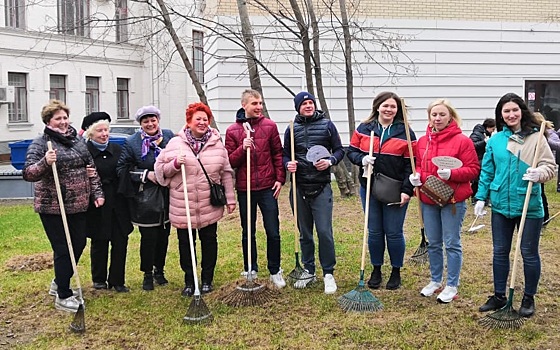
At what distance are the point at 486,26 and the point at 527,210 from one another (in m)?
11.3

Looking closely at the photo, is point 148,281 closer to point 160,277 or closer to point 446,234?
point 160,277

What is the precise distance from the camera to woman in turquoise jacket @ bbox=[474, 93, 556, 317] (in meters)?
4.24

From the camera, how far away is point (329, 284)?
521cm

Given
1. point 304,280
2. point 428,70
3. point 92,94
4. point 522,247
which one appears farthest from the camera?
point 92,94

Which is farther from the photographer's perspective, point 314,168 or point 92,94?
point 92,94

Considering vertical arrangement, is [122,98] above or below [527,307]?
above

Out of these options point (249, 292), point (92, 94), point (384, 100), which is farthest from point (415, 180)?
point (92, 94)

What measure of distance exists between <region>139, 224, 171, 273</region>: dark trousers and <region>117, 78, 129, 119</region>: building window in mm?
23975

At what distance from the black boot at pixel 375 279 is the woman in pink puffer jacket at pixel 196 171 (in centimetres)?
142

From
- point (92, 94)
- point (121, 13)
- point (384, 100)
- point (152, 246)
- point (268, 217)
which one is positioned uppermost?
point (121, 13)

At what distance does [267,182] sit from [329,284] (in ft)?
3.47

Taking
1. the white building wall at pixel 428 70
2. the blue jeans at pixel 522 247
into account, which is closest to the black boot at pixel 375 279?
the blue jeans at pixel 522 247

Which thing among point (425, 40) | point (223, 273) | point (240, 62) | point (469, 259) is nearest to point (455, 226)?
point (469, 259)

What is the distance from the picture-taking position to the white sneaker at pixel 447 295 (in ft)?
15.8
